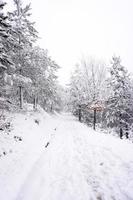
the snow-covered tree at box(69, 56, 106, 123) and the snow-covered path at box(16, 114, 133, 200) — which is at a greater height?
the snow-covered tree at box(69, 56, 106, 123)

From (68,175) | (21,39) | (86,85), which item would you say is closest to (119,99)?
(21,39)

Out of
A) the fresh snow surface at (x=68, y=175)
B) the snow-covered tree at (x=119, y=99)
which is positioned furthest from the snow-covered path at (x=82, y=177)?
the snow-covered tree at (x=119, y=99)

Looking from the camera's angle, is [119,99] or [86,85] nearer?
[119,99]

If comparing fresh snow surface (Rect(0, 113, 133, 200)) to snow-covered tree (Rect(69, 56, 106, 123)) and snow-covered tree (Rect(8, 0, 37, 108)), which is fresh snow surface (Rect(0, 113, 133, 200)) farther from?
snow-covered tree (Rect(69, 56, 106, 123))

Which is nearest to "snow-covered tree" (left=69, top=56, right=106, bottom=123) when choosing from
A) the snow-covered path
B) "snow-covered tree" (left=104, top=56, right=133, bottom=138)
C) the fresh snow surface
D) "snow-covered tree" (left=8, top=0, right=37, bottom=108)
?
"snow-covered tree" (left=104, top=56, right=133, bottom=138)

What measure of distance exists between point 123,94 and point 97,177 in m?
17.6

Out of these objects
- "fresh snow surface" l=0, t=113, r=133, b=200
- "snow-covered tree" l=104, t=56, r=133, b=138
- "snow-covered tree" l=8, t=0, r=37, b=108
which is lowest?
"fresh snow surface" l=0, t=113, r=133, b=200

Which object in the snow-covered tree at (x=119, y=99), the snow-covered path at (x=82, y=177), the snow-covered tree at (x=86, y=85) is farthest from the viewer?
the snow-covered tree at (x=86, y=85)

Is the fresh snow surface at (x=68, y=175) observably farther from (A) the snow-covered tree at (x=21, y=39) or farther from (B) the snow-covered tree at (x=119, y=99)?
(B) the snow-covered tree at (x=119, y=99)

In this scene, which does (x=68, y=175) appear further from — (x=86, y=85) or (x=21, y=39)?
(x=86, y=85)

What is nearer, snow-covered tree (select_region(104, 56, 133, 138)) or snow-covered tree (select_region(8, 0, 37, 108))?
snow-covered tree (select_region(8, 0, 37, 108))

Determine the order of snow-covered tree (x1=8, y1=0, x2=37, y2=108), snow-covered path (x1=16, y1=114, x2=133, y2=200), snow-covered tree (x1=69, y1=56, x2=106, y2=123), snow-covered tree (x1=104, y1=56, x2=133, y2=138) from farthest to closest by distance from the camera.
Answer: snow-covered tree (x1=69, y1=56, x2=106, y2=123), snow-covered tree (x1=104, y1=56, x2=133, y2=138), snow-covered tree (x1=8, y1=0, x2=37, y2=108), snow-covered path (x1=16, y1=114, x2=133, y2=200)

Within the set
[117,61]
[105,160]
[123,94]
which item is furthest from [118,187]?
[117,61]

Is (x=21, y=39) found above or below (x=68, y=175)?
above
